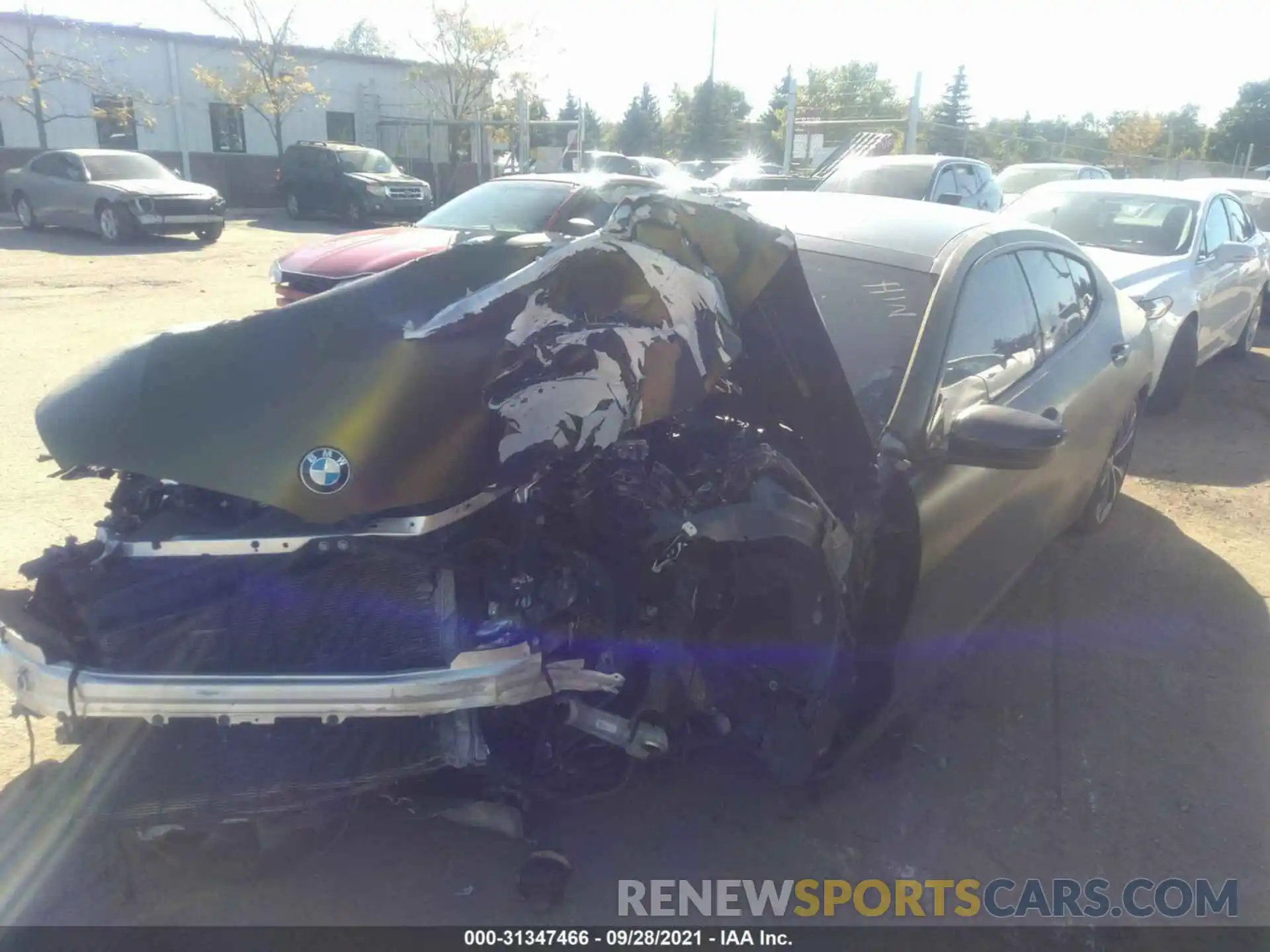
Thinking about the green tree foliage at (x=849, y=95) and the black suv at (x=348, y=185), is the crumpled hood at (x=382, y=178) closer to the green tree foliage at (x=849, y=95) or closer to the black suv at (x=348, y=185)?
the black suv at (x=348, y=185)

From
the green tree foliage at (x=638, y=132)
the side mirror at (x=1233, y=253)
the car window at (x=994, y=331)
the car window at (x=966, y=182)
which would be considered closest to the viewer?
the car window at (x=994, y=331)

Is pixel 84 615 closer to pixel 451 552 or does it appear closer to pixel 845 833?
pixel 451 552

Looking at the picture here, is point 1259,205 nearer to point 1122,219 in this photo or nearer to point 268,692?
point 1122,219

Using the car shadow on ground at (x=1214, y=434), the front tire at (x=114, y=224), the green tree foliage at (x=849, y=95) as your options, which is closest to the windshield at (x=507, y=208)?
the car shadow on ground at (x=1214, y=434)

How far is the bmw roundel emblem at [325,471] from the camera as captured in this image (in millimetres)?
2234

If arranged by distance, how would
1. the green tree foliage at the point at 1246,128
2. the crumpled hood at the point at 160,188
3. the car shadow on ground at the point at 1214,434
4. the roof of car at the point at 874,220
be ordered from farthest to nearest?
the green tree foliage at the point at 1246,128, the crumpled hood at the point at 160,188, the car shadow on ground at the point at 1214,434, the roof of car at the point at 874,220

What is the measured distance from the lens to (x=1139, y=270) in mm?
6766

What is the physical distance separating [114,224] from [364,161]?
6.85 metres

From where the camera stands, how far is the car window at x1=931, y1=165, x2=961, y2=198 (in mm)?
12344

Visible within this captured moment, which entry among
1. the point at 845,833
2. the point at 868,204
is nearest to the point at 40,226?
the point at 868,204

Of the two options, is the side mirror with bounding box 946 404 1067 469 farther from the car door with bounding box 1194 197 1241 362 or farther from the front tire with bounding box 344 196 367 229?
the front tire with bounding box 344 196 367 229

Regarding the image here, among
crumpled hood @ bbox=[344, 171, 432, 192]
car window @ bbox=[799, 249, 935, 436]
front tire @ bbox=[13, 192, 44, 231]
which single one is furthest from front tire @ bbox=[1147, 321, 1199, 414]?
front tire @ bbox=[13, 192, 44, 231]

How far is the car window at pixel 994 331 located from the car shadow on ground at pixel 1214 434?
308 cm

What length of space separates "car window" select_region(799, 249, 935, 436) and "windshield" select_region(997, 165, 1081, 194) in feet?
45.7
